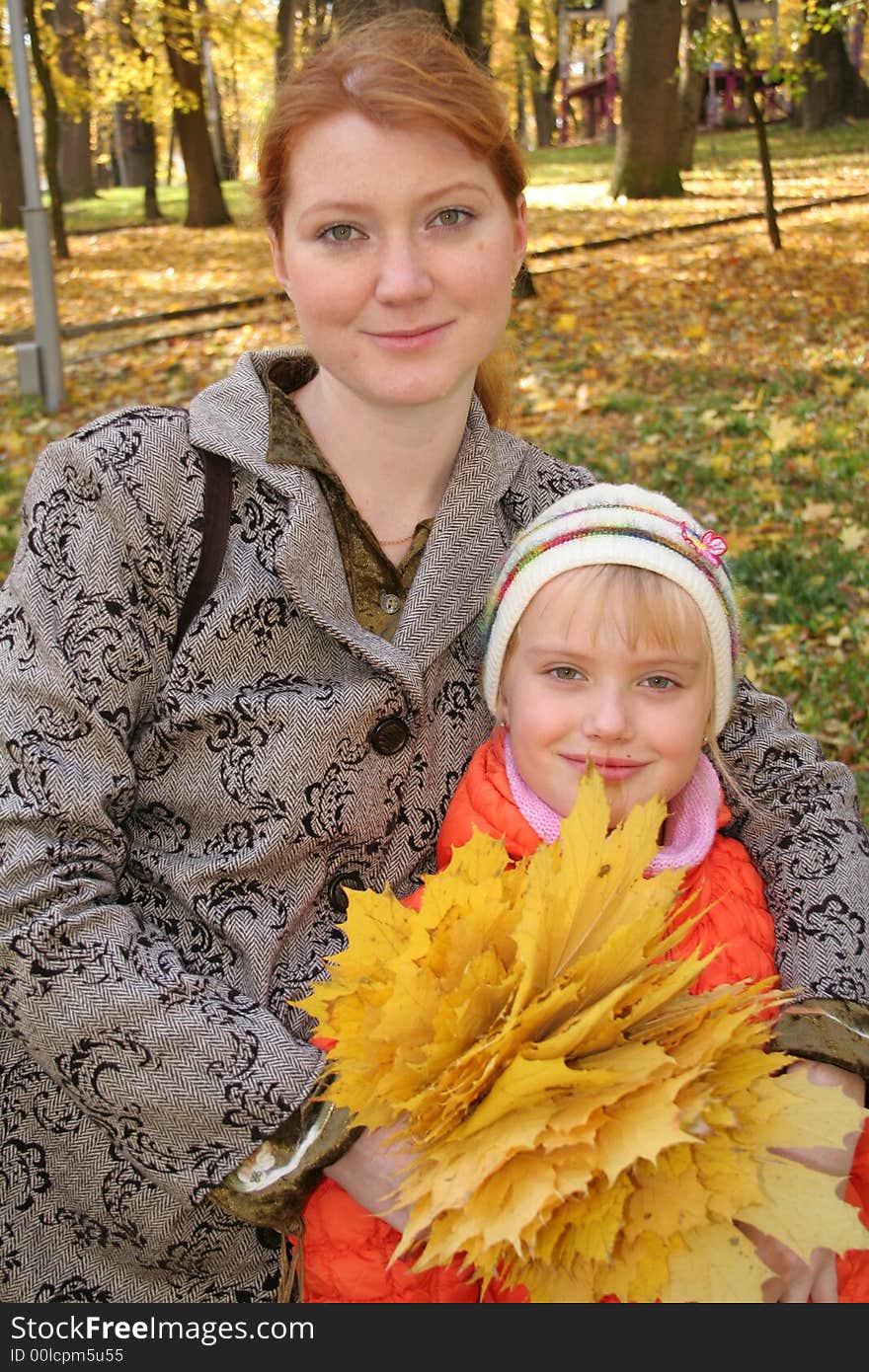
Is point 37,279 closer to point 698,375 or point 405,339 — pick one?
point 698,375

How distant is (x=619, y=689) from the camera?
222 cm

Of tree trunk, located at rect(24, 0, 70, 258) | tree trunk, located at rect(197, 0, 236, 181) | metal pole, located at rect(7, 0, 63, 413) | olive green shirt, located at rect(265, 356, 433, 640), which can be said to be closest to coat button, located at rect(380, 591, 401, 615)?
olive green shirt, located at rect(265, 356, 433, 640)

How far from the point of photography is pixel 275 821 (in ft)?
7.04

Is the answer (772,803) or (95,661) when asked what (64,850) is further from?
(772,803)

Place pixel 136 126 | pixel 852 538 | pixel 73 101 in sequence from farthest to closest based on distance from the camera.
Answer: pixel 136 126 < pixel 73 101 < pixel 852 538

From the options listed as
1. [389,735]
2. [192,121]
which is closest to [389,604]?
[389,735]

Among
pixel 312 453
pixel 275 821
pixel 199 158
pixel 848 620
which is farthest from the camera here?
pixel 199 158

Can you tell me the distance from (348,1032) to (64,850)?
55 centimetres

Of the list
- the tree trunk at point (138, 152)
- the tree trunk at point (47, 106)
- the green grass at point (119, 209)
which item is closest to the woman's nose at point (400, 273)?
the tree trunk at point (47, 106)

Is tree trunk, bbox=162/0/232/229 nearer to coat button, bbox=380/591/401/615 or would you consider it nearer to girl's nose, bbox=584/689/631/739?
coat button, bbox=380/591/401/615

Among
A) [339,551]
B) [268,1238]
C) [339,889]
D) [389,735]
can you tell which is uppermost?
[339,551]

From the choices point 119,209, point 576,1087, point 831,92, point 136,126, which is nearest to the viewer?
point 576,1087

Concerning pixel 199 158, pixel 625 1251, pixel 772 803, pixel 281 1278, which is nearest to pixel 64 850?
pixel 281 1278

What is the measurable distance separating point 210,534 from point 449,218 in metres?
0.67
